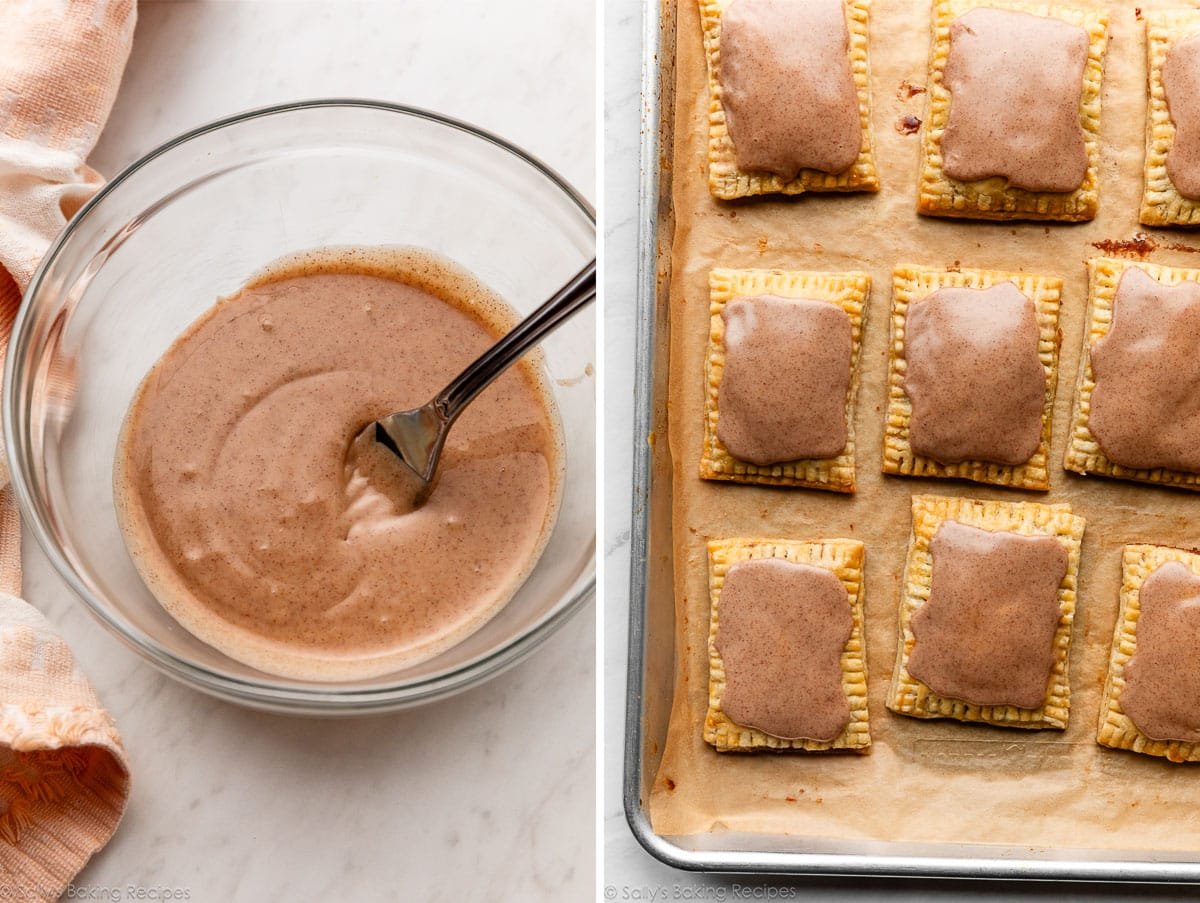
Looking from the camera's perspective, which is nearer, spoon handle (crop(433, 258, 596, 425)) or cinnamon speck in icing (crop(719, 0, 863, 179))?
spoon handle (crop(433, 258, 596, 425))

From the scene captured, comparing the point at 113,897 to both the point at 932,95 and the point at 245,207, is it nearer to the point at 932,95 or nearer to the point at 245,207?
the point at 245,207

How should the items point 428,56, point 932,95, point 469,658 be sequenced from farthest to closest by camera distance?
point 428,56 → point 932,95 → point 469,658

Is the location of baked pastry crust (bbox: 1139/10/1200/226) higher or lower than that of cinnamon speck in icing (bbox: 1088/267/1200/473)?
higher

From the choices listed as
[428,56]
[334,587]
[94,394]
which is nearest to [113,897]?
[334,587]

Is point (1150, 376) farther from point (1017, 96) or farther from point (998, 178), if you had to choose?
point (1017, 96)

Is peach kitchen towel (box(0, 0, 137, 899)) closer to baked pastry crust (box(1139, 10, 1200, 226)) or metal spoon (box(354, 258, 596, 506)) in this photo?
metal spoon (box(354, 258, 596, 506))

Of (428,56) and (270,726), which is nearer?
(270,726)

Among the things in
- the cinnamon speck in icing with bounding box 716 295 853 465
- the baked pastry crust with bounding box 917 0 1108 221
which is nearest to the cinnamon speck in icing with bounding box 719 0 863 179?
the baked pastry crust with bounding box 917 0 1108 221

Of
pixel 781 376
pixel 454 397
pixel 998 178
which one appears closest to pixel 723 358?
pixel 781 376

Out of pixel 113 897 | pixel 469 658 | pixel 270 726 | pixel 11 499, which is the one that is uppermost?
pixel 11 499
